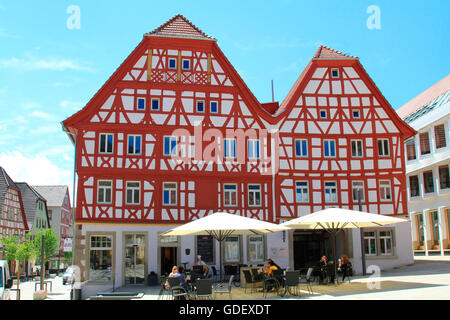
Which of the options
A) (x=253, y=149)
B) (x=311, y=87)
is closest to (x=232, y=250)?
(x=253, y=149)

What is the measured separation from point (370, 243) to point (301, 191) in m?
4.71

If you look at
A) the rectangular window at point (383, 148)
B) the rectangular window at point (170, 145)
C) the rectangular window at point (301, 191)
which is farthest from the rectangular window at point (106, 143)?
the rectangular window at point (383, 148)

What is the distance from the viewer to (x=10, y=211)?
49062mm

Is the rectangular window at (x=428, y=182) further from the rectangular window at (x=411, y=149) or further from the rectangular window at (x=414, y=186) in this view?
the rectangular window at (x=411, y=149)

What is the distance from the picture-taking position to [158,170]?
24547 mm

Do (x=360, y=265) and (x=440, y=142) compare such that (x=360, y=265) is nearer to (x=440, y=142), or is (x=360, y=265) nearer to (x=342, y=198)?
(x=342, y=198)

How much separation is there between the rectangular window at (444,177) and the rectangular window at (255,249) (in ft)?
52.2

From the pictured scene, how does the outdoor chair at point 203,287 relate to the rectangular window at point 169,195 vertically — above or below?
below

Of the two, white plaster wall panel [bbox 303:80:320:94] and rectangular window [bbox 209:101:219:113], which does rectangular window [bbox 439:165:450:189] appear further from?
rectangular window [bbox 209:101:219:113]

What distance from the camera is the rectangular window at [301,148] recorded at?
26470 mm

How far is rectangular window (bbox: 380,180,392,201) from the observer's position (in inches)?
1042

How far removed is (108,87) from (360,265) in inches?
634

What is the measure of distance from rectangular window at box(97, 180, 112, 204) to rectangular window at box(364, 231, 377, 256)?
13.7 m
